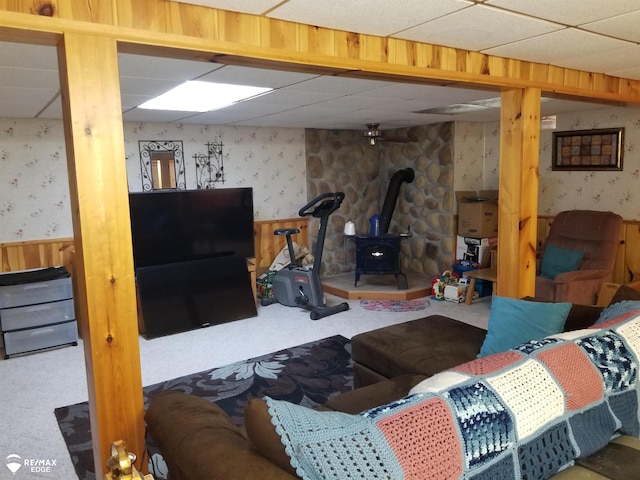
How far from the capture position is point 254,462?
1.38 meters

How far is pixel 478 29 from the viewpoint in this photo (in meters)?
2.31

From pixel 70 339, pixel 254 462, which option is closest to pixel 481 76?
pixel 254 462

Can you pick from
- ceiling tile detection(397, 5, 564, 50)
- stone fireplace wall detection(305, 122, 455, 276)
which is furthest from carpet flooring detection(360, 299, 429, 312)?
ceiling tile detection(397, 5, 564, 50)

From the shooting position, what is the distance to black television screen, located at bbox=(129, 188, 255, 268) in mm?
4898

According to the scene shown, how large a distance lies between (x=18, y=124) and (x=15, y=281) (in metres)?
1.47

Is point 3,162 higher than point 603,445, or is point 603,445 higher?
point 3,162

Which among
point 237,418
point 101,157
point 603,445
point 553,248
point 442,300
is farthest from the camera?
point 442,300

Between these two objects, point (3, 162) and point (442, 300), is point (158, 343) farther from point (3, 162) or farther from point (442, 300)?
point (442, 300)

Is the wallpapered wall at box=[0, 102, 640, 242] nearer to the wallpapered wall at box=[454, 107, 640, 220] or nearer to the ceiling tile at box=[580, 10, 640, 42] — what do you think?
the wallpapered wall at box=[454, 107, 640, 220]

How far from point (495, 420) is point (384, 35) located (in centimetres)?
173

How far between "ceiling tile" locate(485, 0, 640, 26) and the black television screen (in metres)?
3.74

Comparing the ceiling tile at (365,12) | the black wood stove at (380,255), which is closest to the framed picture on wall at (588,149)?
the black wood stove at (380,255)

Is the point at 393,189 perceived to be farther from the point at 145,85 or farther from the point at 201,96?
the point at 145,85

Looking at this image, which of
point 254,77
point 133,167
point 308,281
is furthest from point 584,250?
point 133,167
